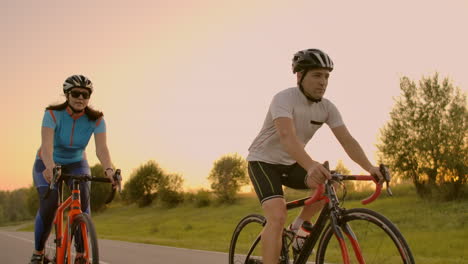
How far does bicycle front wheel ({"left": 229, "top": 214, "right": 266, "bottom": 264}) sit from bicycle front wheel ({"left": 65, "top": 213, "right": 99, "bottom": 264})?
1.46 m

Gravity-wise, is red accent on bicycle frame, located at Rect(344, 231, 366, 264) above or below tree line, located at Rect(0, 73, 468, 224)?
below

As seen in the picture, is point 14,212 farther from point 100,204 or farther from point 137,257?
point 137,257

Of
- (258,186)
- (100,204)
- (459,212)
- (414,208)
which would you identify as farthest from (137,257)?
(100,204)

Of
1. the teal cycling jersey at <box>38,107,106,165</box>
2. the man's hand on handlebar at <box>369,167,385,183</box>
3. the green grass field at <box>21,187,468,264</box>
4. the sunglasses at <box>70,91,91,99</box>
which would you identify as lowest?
the green grass field at <box>21,187,468,264</box>

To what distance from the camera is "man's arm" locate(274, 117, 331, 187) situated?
3.52m

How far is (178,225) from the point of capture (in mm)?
44031

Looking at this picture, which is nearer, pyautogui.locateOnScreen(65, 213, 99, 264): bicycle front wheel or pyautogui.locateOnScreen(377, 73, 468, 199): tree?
pyautogui.locateOnScreen(65, 213, 99, 264): bicycle front wheel

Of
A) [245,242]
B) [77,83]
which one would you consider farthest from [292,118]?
[77,83]

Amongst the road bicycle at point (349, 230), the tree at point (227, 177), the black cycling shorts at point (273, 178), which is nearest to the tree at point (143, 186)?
the tree at point (227, 177)

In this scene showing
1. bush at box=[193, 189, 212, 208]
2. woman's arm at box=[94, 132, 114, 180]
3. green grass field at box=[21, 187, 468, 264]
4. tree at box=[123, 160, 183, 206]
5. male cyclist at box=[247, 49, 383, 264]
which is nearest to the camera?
male cyclist at box=[247, 49, 383, 264]

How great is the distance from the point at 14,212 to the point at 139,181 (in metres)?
54.4

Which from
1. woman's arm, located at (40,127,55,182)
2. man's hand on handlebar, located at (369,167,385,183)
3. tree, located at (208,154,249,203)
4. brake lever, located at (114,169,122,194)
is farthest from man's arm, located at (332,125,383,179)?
tree, located at (208,154,249,203)

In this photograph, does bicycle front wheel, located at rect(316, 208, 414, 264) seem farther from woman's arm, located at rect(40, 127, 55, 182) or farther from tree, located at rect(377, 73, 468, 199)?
tree, located at rect(377, 73, 468, 199)

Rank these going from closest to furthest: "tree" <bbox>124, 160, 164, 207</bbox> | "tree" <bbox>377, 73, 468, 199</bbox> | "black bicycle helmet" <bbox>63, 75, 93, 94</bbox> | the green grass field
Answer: "black bicycle helmet" <bbox>63, 75, 93, 94</bbox> → the green grass field → "tree" <bbox>377, 73, 468, 199</bbox> → "tree" <bbox>124, 160, 164, 207</bbox>
